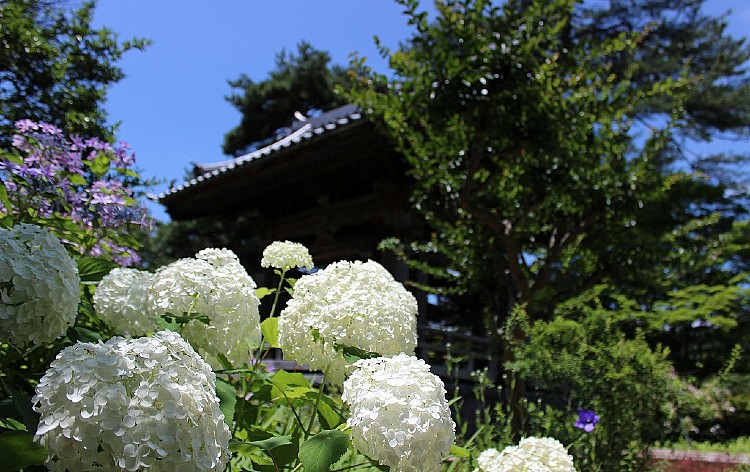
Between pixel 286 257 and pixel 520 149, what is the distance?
360 centimetres

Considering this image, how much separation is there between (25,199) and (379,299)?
1605mm

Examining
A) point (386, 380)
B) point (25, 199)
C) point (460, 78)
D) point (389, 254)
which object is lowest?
point (386, 380)

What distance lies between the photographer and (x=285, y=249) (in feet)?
5.81

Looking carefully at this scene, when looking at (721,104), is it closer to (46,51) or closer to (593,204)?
(593,204)

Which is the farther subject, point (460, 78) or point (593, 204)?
point (593, 204)

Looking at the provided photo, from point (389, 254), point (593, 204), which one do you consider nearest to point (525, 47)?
point (593, 204)

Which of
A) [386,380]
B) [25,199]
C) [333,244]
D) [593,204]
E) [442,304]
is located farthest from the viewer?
[442,304]

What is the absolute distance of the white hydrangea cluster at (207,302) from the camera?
135 cm

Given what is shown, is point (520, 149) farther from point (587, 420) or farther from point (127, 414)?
point (127, 414)

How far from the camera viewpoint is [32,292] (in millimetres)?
1080

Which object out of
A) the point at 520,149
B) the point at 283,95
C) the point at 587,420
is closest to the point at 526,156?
the point at 520,149

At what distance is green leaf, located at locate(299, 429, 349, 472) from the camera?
90 centimetres

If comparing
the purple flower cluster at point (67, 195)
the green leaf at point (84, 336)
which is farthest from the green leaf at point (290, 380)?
the purple flower cluster at point (67, 195)

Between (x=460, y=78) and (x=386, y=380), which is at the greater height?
(x=460, y=78)
